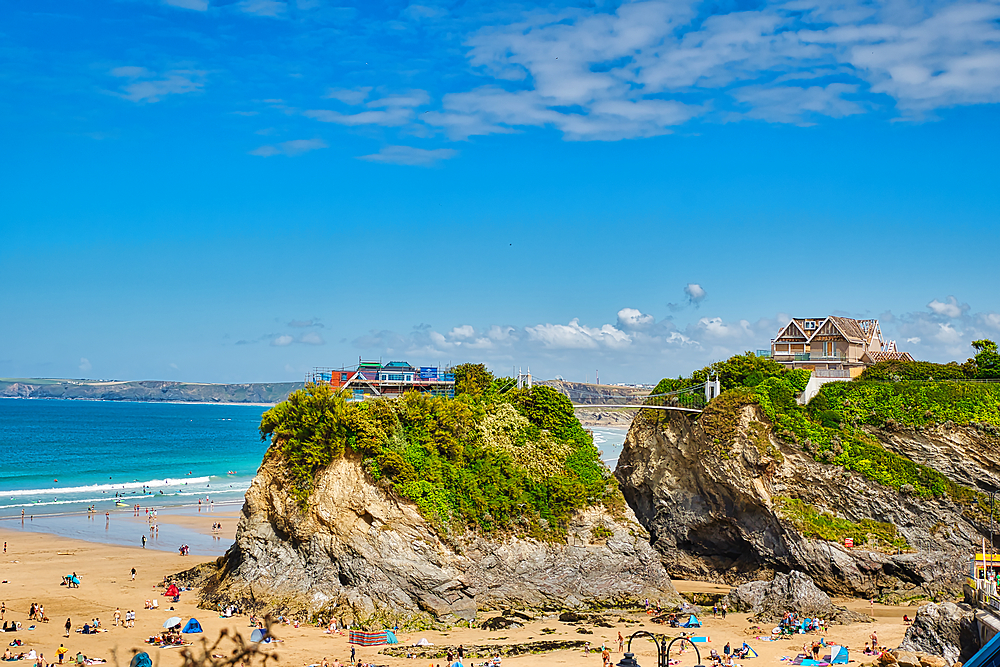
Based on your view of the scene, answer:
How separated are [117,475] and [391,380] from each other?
5454 cm

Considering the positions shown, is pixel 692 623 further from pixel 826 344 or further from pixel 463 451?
pixel 826 344

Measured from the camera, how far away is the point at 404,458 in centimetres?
3866

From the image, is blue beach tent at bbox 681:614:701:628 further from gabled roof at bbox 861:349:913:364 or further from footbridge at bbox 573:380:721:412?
gabled roof at bbox 861:349:913:364

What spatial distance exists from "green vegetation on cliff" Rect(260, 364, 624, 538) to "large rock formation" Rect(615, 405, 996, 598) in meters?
4.88

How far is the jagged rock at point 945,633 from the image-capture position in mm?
25938

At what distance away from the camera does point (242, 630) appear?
112 feet

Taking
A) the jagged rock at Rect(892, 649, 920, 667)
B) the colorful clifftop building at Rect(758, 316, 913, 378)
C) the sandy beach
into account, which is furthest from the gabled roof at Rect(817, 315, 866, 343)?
the jagged rock at Rect(892, 649, 920, 667)

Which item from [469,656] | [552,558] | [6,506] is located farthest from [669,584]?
[6,506]

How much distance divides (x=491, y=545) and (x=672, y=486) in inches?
480

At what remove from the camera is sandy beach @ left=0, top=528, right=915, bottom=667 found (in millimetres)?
31797

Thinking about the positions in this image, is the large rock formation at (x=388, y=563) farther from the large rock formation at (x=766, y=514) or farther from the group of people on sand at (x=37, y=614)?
the group of people on sand at (x=37, y=614)

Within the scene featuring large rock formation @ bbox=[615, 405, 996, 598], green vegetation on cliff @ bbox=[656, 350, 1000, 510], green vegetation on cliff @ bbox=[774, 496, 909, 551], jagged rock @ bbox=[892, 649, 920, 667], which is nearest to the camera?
jagged rock @ bbox=[892, 649, 920, 667]

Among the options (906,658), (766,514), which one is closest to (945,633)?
(906,658)

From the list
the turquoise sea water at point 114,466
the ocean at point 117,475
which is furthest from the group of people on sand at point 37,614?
the turquoise sea water at point 114,466
